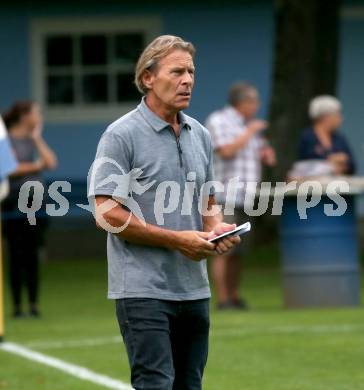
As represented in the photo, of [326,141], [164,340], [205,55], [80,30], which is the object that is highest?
[80,30]

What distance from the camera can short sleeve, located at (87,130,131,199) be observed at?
668 centimetres

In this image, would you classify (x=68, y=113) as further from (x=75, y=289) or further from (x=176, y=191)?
(x=176, y=191)

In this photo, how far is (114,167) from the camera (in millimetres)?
6695

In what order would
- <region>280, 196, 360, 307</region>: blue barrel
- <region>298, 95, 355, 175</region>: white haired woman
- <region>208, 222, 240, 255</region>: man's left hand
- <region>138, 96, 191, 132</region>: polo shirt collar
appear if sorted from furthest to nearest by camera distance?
<region>280, 196, 360, 307</region>: blue barrel → <region>298, 95, 355, 175</region>: white haired woman → <region>138, 96, 191, 132</region>: polo shirt collar → <region>208, 222, 240, 255</region>: man's left hand

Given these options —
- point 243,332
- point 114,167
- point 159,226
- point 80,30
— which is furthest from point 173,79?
point 80,30

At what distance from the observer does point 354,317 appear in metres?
14.7

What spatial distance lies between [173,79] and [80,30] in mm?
19270

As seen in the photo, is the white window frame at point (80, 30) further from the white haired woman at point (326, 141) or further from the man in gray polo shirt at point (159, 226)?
the man in gray polo shirt at point (159, 226)

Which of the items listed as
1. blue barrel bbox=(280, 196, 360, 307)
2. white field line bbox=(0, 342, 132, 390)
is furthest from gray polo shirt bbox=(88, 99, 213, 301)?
blue barrel bbox=(280, 196, 360, 307)

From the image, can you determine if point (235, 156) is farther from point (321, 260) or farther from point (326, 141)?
point (321, 260)

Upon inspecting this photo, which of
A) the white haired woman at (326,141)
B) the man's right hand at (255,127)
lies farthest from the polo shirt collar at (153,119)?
the white haired woman at (326,141)

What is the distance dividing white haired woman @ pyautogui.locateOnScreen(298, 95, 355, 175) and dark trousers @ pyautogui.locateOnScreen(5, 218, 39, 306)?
292 centimetres

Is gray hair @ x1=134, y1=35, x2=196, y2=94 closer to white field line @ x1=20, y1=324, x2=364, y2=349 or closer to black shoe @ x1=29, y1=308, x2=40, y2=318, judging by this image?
white field line @ x1=20, y1=324, x2=364, y2=349

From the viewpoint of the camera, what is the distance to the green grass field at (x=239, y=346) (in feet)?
34.6
